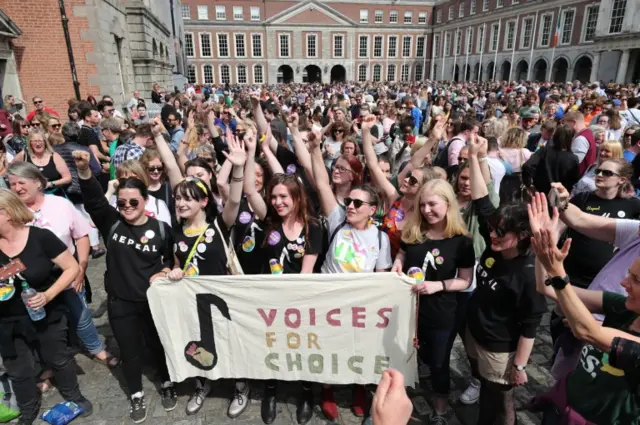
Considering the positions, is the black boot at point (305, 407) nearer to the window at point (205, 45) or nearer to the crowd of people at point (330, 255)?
the crowd of people at point (330, 255)

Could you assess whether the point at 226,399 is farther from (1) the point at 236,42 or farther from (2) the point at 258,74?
(1) the point at 236,42

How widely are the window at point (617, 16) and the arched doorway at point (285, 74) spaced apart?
145 feet

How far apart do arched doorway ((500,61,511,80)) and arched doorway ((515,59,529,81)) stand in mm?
1109

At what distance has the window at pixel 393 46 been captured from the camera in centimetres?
6719

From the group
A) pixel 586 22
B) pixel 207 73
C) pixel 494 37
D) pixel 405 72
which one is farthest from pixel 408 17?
pixel 207 73

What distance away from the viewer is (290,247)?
10.6ft

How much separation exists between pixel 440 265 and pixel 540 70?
54156 mm

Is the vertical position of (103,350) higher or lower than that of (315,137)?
lower

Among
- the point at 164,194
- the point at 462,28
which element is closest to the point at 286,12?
the point at 462,28

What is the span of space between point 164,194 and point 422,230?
2831 millimetres

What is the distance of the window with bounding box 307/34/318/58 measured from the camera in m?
63.6

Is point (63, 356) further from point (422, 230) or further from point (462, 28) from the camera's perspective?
point (462, 28)

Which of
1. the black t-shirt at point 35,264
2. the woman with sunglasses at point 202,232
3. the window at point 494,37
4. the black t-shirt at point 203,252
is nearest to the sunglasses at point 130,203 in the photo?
the woman with sunglasses at point 202,232

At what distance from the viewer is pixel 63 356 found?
3203mm
